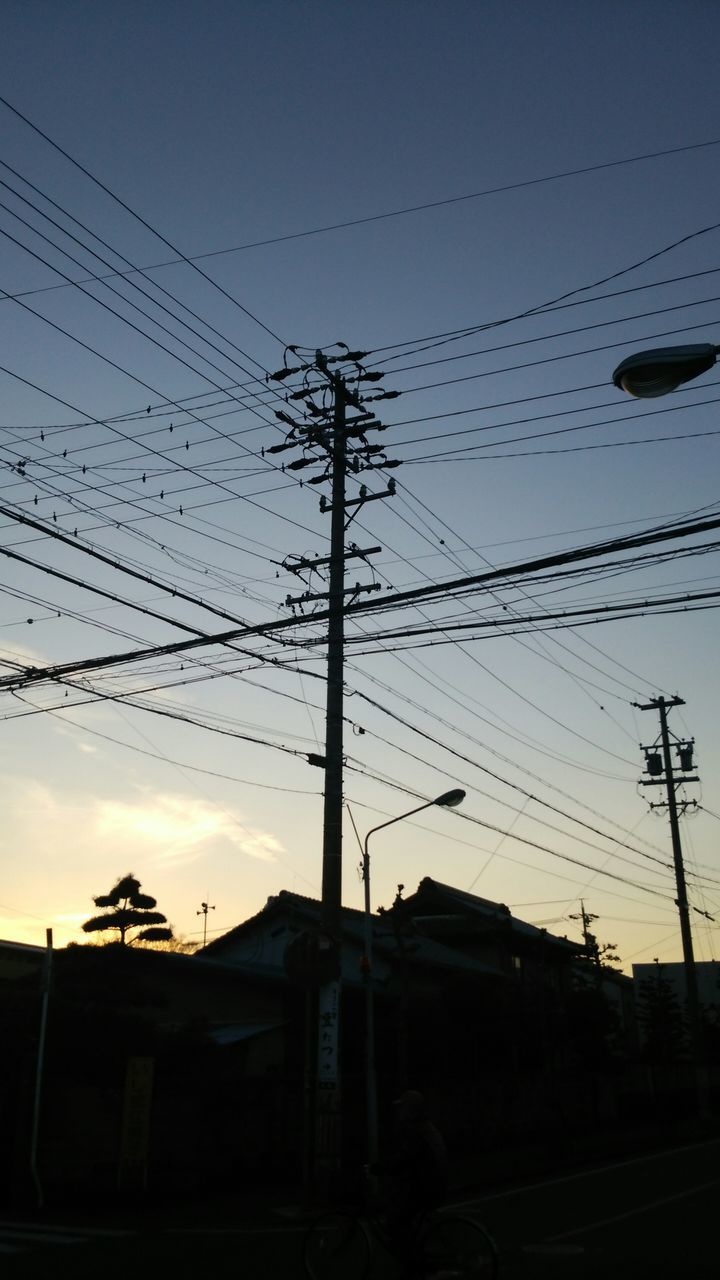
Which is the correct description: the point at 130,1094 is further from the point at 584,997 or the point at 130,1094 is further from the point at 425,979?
the point at 584,997

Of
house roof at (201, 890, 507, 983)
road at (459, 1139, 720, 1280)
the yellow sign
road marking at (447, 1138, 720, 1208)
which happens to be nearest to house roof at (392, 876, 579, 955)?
house roof at (201, 890, 507, 983)

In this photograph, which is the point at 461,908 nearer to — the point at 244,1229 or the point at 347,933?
the point at 347,933

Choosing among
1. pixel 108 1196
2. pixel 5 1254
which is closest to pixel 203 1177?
pixel 108 1196

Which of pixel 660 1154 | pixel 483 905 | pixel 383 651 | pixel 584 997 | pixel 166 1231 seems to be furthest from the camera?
pixel 483 905

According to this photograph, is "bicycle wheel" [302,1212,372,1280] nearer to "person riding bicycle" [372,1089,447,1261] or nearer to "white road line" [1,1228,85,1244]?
"person riding bicycle" [372,1089,447,1261]

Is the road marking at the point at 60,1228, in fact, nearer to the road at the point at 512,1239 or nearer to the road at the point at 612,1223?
the road at the point at 512,1239

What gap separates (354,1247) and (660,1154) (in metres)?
20.2

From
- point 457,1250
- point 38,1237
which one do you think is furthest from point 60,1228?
point 457,1250

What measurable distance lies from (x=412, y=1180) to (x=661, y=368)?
7.79 meters

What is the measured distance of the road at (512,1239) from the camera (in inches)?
424

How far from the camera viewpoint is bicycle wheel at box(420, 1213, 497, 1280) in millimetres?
8641

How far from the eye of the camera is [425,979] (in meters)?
35.4

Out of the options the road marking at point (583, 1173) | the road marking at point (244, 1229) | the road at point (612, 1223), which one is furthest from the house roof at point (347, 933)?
the road marking at point (244, 1229)

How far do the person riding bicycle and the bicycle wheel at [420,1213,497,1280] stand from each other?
17 centimetres
